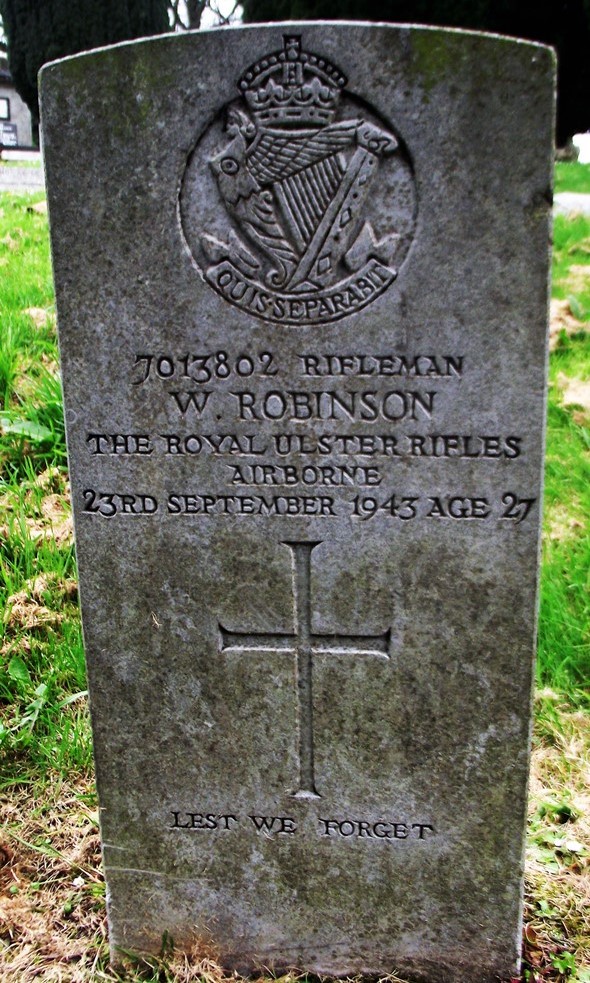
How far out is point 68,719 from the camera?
3037 mm

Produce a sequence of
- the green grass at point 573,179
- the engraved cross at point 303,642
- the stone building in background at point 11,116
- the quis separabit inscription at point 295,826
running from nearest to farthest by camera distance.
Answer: the engraved cross at point 303,642 → the quis separabit inscription at point 295,826 → the green grass at point 573,179 → the stone building in background at point 11,116

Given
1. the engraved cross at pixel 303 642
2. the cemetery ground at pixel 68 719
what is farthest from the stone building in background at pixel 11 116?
the engraved cross at pixel 303 642

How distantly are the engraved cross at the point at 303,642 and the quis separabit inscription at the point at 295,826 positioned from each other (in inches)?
8.3

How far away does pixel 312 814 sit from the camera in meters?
2.26

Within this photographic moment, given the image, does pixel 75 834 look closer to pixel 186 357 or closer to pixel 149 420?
pixel 149 420

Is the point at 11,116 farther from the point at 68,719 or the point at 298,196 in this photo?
the point at 298,196

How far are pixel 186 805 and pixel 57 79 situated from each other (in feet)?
5.95

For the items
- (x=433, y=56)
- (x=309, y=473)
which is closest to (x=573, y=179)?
(x=433, y=56)

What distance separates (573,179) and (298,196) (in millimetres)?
9172

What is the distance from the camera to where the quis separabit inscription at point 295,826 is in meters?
2.23

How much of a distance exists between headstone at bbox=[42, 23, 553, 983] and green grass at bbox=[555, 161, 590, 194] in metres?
8.06

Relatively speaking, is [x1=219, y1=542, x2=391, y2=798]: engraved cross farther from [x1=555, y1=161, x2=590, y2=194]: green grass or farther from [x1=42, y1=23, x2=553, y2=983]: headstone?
[x1=555, y1=161, x2=590, y2=194]: green grass

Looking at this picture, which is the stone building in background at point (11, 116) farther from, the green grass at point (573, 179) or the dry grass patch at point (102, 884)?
the dry grass patch at point (102, 884)

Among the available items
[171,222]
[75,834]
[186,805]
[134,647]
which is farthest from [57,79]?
[75,834]
